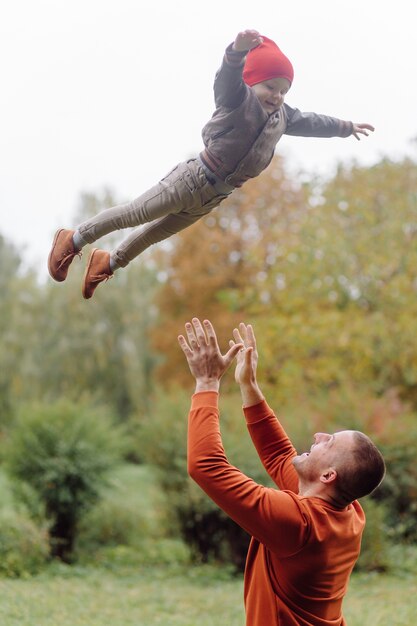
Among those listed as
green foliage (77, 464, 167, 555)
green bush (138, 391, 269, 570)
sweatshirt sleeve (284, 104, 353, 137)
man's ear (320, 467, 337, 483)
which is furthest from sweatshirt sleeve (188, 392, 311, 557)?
green foliage (77, 464, 167, 555)

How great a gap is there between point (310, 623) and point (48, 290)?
20.6 meters

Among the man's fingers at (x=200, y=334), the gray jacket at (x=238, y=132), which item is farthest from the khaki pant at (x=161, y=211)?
the man's fingers at (x=200, y=334)

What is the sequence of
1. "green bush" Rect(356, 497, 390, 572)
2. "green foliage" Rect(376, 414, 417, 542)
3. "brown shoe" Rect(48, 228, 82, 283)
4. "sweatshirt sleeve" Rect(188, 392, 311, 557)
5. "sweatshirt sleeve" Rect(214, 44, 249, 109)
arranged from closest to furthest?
"sweatshirt sleeve" Rect(188, 392, 311, 557), "sweatshirt sleeve" Rect(214, 44, 249, 109), "brown shoe" Rect(48, 228, 82, 283), "green bush" Rect(356, 497, 390, 572), "green foliage" Rect(376, 414, 417, 542)

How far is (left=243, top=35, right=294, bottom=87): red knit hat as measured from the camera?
11.1 ft

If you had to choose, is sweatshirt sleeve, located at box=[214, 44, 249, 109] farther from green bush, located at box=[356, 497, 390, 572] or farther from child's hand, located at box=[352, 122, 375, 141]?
green bush, located at box=[356, 497, 390, 572]

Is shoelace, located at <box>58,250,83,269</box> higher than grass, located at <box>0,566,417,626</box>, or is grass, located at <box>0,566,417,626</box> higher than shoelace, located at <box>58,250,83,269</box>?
shoelace, located at <box>58,250,83,269</box>

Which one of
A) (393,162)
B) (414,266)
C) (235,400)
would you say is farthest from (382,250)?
(235,400)

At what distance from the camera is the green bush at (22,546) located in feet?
35.1

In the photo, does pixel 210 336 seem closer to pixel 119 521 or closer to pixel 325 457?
pixel 325 457

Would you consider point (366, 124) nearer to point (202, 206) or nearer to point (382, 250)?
point (202, 206)

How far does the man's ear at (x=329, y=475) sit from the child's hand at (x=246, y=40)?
1.63 meters

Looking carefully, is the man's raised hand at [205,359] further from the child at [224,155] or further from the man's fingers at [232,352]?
A: the child at [224,155]

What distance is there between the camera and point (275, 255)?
1825cm

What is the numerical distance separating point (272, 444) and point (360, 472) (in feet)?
2.14
